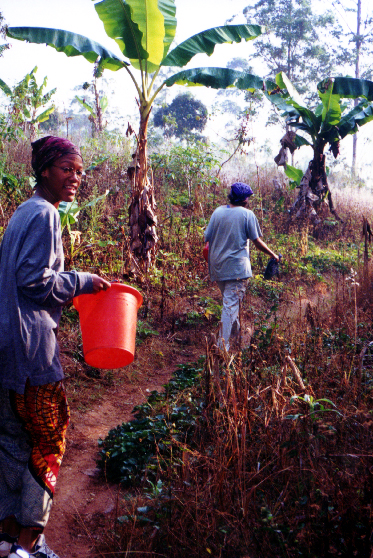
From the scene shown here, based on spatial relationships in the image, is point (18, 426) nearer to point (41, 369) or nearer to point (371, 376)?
point (41, 369)

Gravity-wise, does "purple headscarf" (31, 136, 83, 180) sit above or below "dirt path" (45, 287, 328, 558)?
above

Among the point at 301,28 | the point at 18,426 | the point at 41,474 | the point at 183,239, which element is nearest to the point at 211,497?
the point at 41,474

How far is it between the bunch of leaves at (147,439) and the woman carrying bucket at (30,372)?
1.99ft

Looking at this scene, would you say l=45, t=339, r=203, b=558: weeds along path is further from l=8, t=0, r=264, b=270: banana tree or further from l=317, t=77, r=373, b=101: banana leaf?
l=317, t=77, r=373, b=101: banana leaf

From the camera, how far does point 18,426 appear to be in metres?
1.98

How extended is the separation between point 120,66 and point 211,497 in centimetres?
626

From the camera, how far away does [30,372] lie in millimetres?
1902

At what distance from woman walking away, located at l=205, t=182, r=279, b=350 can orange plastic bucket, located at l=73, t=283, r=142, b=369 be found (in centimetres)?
218

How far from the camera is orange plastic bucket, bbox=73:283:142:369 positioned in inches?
87.0

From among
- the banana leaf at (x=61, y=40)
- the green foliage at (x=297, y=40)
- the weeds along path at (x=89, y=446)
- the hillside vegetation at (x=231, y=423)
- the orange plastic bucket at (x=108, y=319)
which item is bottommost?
the weeds along path at (x=89, y=446)

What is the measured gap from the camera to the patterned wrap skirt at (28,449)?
1.92 meters

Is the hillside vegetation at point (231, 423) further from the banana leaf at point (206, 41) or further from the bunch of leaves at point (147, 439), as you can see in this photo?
the banana leaf at point (206, 41)

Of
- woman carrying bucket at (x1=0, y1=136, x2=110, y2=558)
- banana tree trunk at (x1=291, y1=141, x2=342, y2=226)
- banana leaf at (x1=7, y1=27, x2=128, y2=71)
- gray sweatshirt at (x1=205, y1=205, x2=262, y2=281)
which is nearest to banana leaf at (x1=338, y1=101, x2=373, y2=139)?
banana tree trunk at (x1=291, y1=141, x2=342, y2=226)

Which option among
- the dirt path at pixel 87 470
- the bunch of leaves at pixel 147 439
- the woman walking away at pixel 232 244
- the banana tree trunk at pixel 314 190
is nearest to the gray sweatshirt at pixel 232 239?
the woman walking away at pixel 232 244
